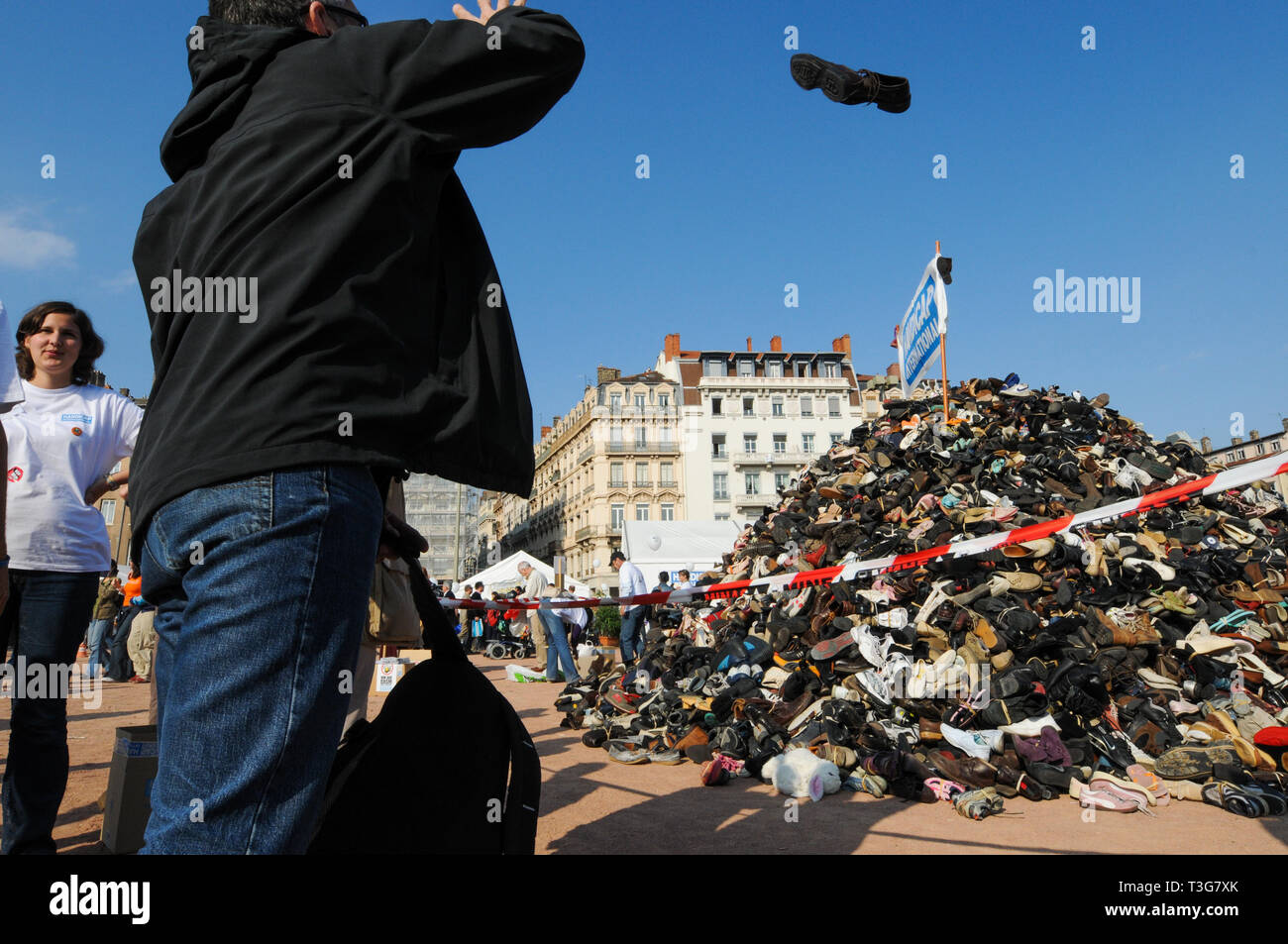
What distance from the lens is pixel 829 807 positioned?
4.49 m

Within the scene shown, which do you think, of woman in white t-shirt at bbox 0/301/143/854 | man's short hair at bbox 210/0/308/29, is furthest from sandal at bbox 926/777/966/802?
man's short hair at bbox 210/0/308/29

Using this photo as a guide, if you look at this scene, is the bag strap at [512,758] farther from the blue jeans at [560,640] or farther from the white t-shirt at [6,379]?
the blue jeans at [560,640]

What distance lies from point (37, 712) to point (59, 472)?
3.28 feet

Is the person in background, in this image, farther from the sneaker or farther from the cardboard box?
the sneaker

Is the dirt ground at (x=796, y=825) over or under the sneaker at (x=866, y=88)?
under

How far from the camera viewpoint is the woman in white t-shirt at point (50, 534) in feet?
9.96

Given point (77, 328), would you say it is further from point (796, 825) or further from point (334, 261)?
point (796, 825)

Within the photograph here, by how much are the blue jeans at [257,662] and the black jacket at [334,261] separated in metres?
0.07

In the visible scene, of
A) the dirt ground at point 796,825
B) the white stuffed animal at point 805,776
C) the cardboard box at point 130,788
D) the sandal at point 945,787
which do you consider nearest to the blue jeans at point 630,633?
the dirt ground at point 796,825

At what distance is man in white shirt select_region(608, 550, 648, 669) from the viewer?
13242 mm

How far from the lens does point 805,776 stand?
190 inches

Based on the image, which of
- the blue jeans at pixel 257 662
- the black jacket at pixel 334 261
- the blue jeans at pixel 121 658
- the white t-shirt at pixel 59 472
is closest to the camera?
the blue jeans at pixel 257 662
